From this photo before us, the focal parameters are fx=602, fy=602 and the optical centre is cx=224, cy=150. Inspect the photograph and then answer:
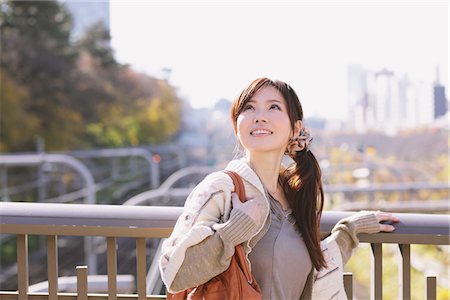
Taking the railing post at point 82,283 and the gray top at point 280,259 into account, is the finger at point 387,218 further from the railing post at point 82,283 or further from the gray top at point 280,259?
the railing post at point 82,283

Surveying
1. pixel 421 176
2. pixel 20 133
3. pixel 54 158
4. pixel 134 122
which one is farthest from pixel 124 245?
pixel 134 122

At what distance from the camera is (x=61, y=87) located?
50.2 feet

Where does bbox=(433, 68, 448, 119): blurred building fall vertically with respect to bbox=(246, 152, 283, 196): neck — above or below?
above

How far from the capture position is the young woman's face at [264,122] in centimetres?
141

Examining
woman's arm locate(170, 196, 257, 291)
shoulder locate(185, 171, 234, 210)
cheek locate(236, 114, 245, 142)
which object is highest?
cheek locate(236, 114, 245, 142)

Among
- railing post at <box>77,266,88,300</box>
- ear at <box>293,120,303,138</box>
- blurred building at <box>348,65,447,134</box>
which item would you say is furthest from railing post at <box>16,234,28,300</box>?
blurred building at <box>348,65,447,134</box>

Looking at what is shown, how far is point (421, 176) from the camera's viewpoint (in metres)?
14.4

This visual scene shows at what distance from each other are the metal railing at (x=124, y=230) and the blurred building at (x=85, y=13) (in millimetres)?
15098

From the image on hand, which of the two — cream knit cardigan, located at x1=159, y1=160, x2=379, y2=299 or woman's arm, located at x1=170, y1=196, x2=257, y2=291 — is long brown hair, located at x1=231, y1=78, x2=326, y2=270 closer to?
cream knit cardigan, located at x1=159, y1=160, x2=379, y2=299

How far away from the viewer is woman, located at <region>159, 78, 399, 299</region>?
1.27m

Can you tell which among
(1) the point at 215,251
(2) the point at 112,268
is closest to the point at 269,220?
(1) the point at 215,251

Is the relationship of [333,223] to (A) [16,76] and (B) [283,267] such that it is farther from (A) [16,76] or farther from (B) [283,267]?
(A) [16,76]

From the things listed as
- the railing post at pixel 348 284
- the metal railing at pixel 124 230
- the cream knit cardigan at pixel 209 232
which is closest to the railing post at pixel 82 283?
the metal railing at pixel 124 230

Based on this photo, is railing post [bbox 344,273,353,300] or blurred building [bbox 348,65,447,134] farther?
blurred building [bbox 348,65,447,134]
